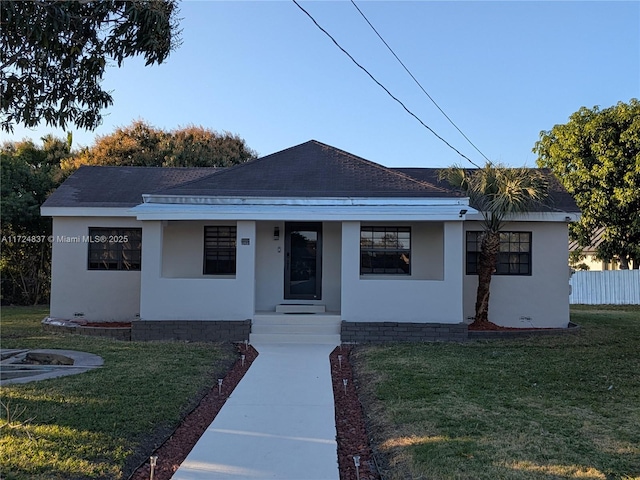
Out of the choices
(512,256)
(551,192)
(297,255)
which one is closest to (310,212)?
(297,255)

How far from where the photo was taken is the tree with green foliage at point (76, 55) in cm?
642

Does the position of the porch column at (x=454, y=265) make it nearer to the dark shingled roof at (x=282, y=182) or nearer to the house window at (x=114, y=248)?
the dark shingled roof at (x=282, y=182)

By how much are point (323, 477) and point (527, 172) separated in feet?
33.1

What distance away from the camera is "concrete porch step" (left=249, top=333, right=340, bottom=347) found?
11117 mm

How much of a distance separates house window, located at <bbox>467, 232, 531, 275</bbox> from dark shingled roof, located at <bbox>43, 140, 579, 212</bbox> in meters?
0.99

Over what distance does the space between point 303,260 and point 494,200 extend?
15.6ft

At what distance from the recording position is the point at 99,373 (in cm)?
764

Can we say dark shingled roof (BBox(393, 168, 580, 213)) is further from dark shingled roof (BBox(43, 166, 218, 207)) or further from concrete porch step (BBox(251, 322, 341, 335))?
dark shingled roof (BBox(43, 166, 218, 207))

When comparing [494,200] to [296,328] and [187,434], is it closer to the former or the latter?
[296,328]

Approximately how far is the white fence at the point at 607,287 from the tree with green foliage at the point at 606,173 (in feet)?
3.31

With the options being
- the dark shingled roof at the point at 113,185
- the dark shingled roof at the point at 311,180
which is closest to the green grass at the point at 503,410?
the dark shingled roof at the point at 311,180

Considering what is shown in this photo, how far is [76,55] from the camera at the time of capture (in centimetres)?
686

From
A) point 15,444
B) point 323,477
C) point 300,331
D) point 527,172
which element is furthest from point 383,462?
point 527,172

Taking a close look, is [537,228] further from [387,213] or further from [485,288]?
[387,213]
